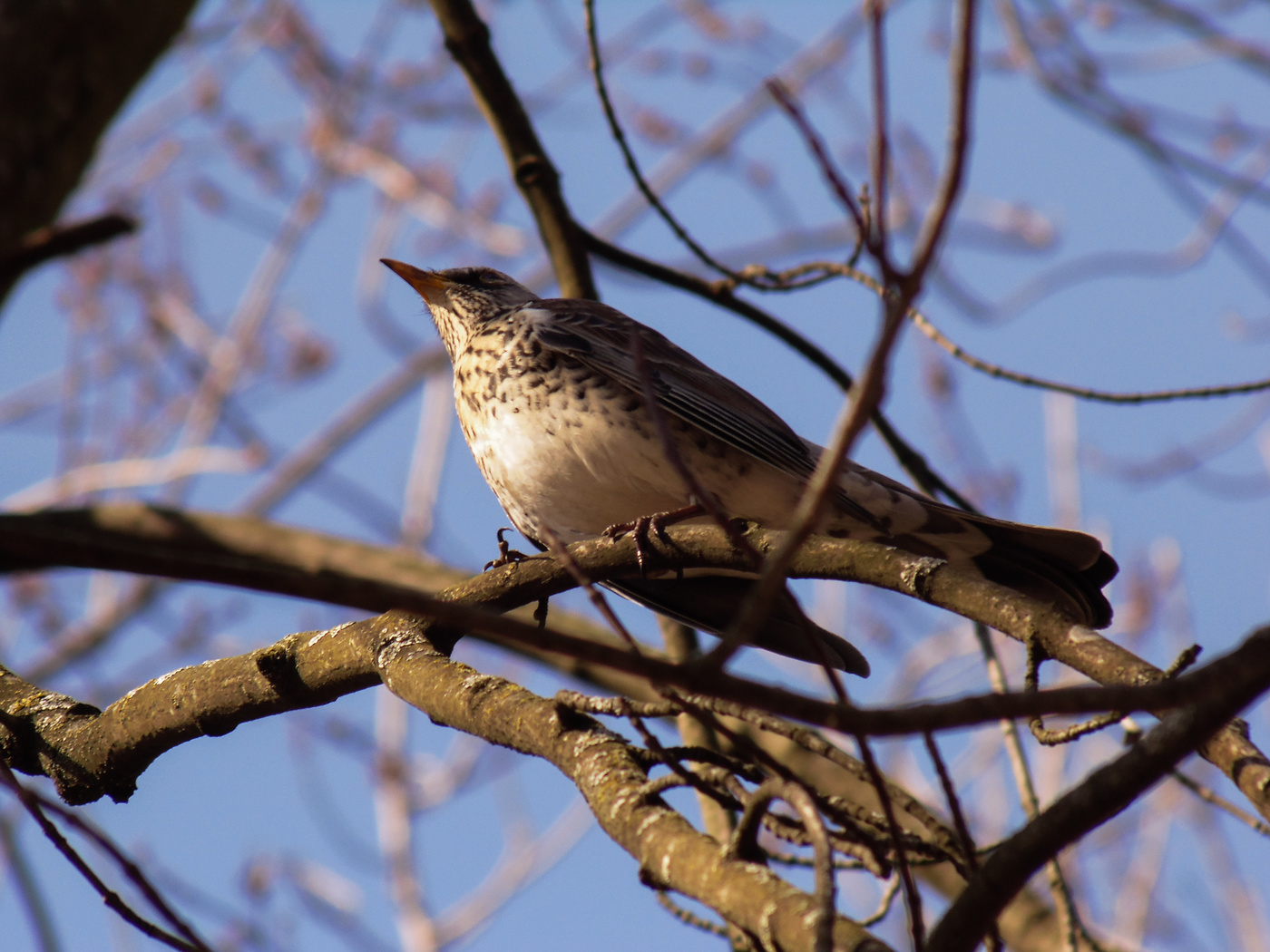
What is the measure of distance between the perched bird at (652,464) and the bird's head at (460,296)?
26.3 inches

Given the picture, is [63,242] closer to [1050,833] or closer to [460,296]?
[1050,833]

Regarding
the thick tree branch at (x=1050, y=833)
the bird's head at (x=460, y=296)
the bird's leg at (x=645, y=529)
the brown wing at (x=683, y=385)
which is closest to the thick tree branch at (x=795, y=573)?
the bird's leg at (x=645, y=529)

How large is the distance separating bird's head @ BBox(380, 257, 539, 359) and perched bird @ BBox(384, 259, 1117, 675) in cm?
67

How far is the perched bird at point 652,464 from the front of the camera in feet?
13.0

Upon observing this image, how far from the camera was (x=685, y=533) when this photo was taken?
3014mm

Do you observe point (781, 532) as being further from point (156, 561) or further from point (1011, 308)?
point (1011, 308)

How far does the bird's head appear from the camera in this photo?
18.1 feet

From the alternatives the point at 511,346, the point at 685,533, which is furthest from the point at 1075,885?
the point at 685,533

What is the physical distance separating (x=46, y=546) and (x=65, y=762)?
1967mm

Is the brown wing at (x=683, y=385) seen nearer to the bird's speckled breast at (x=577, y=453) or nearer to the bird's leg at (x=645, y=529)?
the bird's speckled breast at (x=577, y=453)

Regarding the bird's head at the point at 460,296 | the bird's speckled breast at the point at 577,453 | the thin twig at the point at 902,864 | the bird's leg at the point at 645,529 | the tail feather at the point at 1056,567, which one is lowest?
the thin twig at the point at 902,864

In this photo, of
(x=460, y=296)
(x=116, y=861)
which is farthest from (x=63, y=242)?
(x=460, y=296)

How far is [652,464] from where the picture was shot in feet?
13.4

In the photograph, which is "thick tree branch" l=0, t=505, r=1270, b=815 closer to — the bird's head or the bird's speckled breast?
the bird's speckled breast
